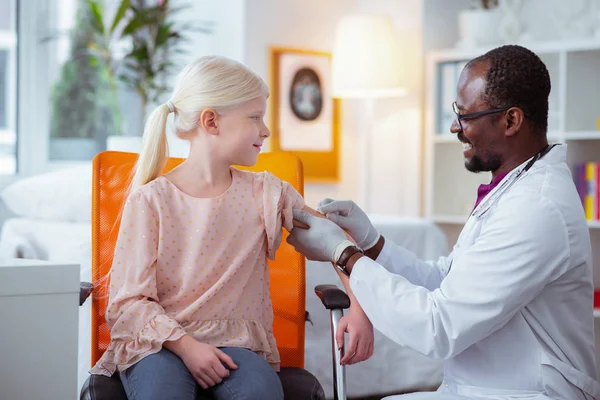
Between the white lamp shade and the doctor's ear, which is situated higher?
the white lamp shade

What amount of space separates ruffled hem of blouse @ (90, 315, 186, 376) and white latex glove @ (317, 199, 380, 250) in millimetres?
439

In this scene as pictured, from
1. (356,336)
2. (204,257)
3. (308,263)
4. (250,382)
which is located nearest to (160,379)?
Result: (250,382)

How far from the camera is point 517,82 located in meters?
1.52

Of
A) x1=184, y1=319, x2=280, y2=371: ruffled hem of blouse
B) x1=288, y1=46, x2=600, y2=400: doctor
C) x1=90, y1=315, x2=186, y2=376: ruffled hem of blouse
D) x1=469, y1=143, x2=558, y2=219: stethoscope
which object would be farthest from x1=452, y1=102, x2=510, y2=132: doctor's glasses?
x1=90, y1=315, x2=186, y2=376: ruffled hem of blouse

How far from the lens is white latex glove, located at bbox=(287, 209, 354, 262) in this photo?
1598 millimetres

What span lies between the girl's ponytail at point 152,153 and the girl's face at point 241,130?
0.38ft

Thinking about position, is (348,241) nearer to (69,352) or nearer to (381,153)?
(69,352)

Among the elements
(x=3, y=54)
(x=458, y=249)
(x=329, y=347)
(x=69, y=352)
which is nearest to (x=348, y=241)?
(x=458, y=249)

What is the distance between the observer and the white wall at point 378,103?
13.3 feet

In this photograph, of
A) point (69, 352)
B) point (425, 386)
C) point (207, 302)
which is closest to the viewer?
point (69, 352)

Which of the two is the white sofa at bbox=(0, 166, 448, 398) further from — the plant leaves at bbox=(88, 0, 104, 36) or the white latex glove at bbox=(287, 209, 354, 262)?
the plant leaves at bbox=(88, 0, 104, 36)

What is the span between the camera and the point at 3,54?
11.7 ft

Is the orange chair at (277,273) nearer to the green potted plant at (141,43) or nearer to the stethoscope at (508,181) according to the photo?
the stethoscope at (508,181)

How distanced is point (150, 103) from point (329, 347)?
70.9 inches
